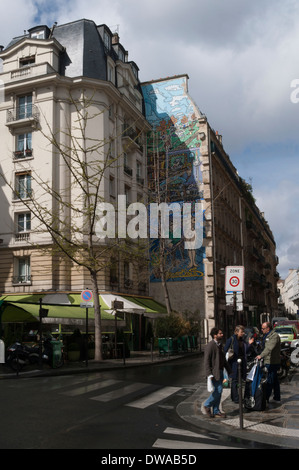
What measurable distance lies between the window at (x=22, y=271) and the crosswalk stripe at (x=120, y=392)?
18.0m

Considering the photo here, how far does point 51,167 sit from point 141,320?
1204cm

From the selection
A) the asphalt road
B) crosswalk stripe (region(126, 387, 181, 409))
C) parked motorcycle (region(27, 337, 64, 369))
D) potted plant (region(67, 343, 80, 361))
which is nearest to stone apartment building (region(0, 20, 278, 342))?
potted plant (region(67, 343, 80, 361))

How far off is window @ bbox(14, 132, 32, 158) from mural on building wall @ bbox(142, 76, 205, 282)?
34.0 feet

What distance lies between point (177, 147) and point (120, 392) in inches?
1195

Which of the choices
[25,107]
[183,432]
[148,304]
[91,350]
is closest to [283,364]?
[183,432]

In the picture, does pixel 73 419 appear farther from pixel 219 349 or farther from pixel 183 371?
pixel 183 371

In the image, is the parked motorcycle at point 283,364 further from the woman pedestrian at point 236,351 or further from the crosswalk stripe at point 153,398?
the woman pedestrian at point 236,351

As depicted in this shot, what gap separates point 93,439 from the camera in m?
6.64

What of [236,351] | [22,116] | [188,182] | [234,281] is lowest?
[236,351]

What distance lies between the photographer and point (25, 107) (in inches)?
1249

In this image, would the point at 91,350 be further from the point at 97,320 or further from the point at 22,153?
the point at 22,153

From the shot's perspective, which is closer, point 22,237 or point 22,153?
point 22,237

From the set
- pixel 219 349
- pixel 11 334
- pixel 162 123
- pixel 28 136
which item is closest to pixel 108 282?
pixel 11 334

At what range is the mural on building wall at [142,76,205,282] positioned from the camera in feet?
125
